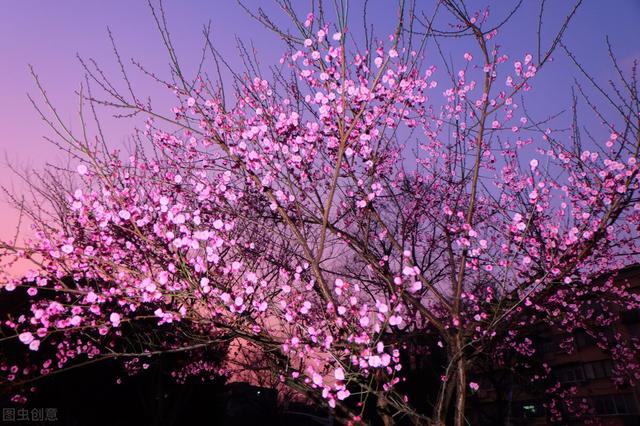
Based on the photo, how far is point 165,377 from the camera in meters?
16.3

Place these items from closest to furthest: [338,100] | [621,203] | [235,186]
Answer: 1. [621,203]
2. [338,100]
3. [235,186]

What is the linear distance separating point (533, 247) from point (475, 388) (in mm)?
3418

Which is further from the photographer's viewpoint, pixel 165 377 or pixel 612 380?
pixel 612 380

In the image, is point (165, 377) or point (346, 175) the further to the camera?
point (165, 377)

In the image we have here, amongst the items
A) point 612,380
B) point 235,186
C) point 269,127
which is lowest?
point 612,380

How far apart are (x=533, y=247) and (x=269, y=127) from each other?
5827 mm

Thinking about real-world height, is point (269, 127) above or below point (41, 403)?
above

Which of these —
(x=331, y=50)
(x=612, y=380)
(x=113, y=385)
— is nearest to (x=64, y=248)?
(x=331, y=50)

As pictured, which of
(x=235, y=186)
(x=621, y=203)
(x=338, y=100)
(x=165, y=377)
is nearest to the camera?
(x=621, y=203)

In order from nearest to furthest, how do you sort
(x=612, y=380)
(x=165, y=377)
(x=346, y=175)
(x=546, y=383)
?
(x=346, y=175)
(x=165, y=377)
(x=612, y=380)
(x=546, y=383)

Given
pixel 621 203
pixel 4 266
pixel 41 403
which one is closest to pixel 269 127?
pixel 621 203

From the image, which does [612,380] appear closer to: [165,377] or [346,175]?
[165,377]

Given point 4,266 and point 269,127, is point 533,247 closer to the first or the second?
point 269,127

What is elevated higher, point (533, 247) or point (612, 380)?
point (533, 247)
